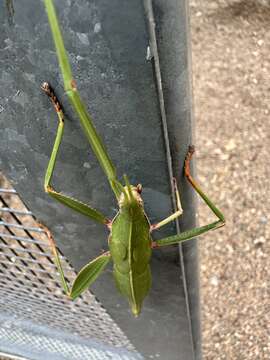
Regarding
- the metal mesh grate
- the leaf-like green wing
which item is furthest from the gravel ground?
the leaf-like green wing

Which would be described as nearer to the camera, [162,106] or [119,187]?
[162,106]

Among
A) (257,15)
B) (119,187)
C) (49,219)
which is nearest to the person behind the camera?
(119,187)

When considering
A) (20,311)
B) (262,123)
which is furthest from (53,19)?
(262,123)

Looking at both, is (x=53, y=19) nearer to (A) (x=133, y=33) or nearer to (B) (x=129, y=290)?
(A) (x=133, y=33)

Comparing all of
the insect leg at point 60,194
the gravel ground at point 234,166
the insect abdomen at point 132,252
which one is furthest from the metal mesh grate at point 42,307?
the gravel ground at point 234,166

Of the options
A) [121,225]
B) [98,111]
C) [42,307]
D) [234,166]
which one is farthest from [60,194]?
[234,166]

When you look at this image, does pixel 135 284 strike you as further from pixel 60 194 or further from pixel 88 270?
pixel 60 194

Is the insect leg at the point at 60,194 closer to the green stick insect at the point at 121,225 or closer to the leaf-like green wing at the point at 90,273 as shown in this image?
the green stick insect at the point at 121,225
